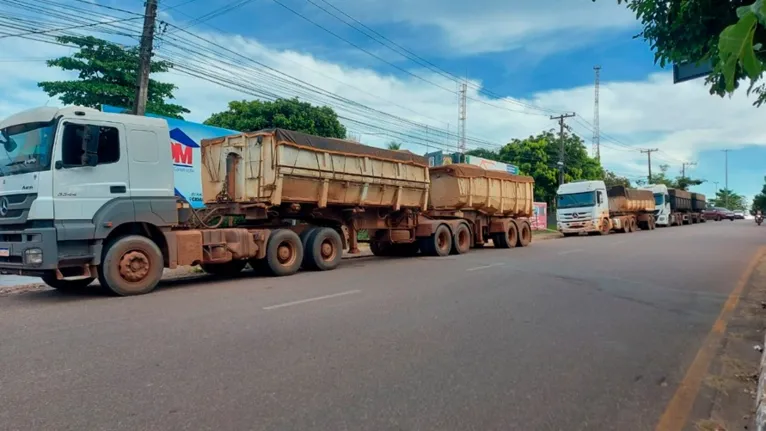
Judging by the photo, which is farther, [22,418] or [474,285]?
[474,285]

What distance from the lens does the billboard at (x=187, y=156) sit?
643 inches

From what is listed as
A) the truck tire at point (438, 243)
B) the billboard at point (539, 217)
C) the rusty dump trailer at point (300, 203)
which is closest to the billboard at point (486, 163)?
the billboard at point (539, 217)

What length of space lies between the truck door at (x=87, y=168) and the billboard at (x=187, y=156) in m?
7.69

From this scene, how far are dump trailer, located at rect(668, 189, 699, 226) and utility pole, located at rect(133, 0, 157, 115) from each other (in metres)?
42.8

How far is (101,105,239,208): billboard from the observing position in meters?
16.3

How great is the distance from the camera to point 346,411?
3.66 m

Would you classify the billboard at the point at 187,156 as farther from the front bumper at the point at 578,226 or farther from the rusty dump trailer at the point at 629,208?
the rusty dump trailer at the point at 629,208

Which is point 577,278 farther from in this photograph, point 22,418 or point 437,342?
point 22,418

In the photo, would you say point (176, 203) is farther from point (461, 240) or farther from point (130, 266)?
point (461, 240)

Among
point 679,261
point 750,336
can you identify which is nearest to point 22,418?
point 750,336

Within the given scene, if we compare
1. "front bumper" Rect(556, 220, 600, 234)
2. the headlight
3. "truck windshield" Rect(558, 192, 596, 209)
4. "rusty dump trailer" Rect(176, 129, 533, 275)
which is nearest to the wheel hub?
"rusty dump trailer" Rect(176, 129, 533, 275)

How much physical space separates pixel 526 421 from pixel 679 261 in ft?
41.0

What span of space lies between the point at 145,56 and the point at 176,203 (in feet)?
19.7

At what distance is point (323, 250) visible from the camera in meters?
12.6
